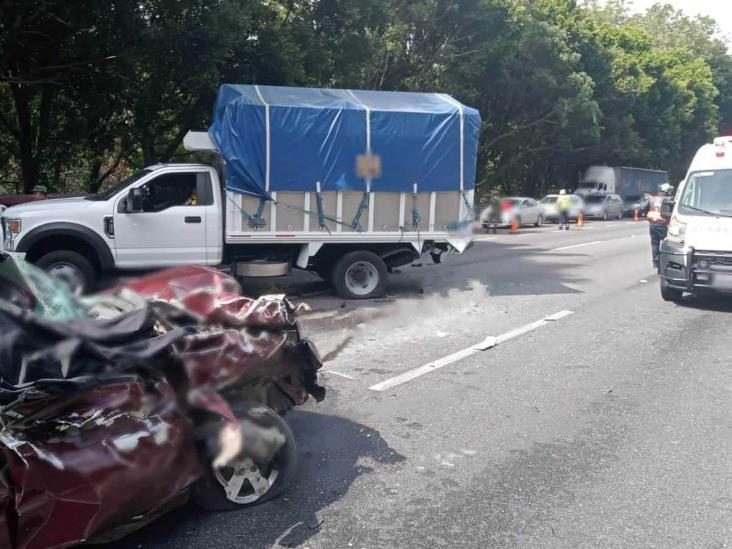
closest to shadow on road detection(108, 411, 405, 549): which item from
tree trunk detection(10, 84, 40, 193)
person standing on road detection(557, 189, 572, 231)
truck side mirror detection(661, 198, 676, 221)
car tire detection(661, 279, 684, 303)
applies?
car tire detection(661, 279, 684, 303)

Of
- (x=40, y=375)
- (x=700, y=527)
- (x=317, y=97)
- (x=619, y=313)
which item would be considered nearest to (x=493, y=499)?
(x=700, y=527)

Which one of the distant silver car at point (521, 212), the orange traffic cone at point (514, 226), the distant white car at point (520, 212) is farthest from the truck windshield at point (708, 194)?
the distant silver car at point (521, 212)

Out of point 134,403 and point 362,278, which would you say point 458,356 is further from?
point 134,403

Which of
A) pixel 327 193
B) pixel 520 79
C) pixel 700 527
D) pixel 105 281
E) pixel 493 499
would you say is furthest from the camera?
pixel 520 79

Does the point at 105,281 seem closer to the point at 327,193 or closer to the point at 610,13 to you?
the point at 327,193

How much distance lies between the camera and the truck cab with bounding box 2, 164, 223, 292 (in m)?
9.06

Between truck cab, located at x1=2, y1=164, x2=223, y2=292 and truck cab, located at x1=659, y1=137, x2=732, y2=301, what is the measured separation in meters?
6.14

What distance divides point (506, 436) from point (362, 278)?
5.75 meters

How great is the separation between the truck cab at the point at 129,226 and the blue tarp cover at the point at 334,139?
534 millimetres

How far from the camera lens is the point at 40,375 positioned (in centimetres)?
325

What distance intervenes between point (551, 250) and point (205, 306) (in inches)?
587

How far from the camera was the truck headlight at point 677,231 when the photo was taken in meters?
9.57

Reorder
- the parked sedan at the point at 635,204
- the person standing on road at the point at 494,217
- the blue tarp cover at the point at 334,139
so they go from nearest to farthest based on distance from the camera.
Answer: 1. the blue tarp cover at the point at 334,139
2. the person standing on road at the point at 494,217
3. the parked sedan at the point at 635,204

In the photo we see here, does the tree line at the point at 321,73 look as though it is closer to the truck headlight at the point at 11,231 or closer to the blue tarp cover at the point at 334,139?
the blue tarp cover at the point at 334,139
